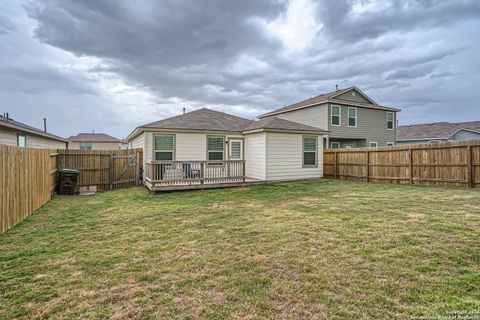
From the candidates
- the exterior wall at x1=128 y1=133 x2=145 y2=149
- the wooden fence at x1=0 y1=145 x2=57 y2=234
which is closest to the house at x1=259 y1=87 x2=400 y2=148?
the exterior wall at x1=128 y1=133 x2=145 y2=149

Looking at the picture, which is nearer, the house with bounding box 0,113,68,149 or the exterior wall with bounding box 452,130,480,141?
the house with bounding box 0,113,68,149

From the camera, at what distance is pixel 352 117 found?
18844 millimetres

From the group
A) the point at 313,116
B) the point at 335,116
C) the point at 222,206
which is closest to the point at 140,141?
the point at 222,206

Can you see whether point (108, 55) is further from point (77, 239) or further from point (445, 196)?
point (445, 196)

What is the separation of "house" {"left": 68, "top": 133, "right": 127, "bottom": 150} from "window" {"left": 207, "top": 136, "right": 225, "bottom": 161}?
28193 millimetres

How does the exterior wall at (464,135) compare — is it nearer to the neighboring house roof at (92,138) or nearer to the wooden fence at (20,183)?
the wooden fence at (20,183)

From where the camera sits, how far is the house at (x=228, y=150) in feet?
35.9

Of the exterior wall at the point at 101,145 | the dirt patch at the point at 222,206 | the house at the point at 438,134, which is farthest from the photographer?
the exterior wall at the point at 101,145

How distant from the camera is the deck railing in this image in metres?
9.66

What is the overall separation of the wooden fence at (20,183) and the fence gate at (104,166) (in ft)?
10.7

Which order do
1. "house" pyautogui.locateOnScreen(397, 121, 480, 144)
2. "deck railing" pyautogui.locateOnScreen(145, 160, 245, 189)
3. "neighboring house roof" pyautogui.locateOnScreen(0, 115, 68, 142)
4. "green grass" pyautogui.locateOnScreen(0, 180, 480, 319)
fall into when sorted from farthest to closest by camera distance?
"house" pyautogui.locateOnScreen(397, 121, 480, 144), "deck railing" pyautogui.locateOnScreen(145, 160, 245, 189), "neighboring house roof" pyautogui.locateOnScreen(0, 115, 68, 142), "green grass" pyautogui.locateOnScreen(0, 180, 480, 319)

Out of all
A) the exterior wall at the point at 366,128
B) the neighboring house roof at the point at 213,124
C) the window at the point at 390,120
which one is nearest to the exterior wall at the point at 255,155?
the neighboring house roof at the point at 213,124

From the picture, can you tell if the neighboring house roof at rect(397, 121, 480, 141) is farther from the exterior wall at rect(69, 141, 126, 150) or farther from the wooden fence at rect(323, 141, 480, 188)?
the exterior wall at rect(69, 141, 126, 150)

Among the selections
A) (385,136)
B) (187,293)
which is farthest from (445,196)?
(385,136)
